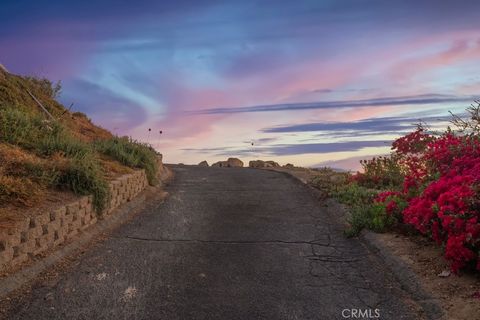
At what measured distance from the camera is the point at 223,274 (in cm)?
668

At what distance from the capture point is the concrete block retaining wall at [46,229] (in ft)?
21.1

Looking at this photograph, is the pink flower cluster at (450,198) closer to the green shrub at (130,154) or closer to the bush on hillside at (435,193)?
the bush on hillside at (435,193)

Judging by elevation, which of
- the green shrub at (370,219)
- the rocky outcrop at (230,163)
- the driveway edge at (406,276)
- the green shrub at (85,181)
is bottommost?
the driveway edge at (406,276)

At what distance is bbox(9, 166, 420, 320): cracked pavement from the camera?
Answer: 5.56 meters

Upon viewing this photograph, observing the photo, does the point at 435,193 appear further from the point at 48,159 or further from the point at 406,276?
the point at 48,159

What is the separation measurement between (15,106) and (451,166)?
11.8 metres

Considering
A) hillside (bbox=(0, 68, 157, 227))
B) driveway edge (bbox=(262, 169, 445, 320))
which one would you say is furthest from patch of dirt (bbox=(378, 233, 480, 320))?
hillside (bbox=(0, 68, 157, 227))

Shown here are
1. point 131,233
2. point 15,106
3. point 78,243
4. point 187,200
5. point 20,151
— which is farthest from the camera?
point 15,106

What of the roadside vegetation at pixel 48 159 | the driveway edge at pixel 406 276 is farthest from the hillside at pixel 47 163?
the driveway edge at pixel 406 276

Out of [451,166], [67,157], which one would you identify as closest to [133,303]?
[67,157]

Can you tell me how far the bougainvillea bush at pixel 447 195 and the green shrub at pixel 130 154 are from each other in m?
6.72

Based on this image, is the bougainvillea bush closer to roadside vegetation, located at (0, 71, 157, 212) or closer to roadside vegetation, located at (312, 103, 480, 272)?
roadside vegetation, located at (312, 103, 480, 272)

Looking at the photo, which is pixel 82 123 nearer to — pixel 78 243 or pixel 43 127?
pixel 43 127

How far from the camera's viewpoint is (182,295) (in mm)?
5945
